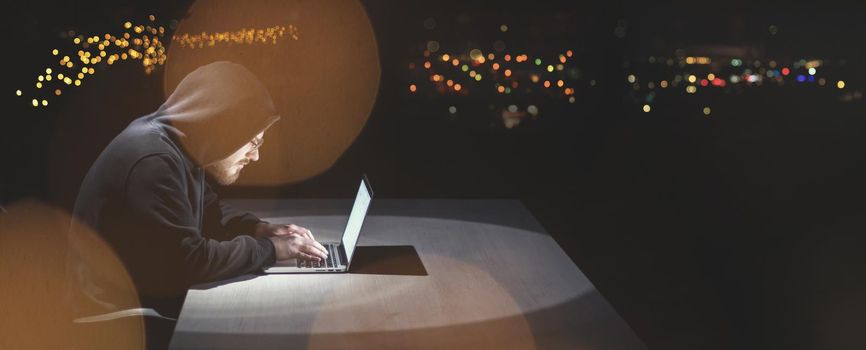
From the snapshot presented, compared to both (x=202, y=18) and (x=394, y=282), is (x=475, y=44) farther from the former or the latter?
(x=394, y=282)

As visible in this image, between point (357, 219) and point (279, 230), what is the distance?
14.4 inches

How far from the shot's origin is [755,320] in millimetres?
4430

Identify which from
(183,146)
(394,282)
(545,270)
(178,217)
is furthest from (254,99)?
(545,270)

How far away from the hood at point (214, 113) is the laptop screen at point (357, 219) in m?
0.32

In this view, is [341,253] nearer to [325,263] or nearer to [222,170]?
[325,263]

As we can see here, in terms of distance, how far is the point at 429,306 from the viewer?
206 centimetres

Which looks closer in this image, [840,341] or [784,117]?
[840,341]

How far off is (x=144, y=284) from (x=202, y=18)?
2997mm

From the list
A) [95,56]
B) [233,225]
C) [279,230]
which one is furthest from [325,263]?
[95,56]

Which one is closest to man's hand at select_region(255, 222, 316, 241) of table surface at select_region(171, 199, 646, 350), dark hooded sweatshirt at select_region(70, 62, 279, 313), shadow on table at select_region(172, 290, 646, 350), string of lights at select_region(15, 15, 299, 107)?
table surface at select_region(171, 199, 646, 350)

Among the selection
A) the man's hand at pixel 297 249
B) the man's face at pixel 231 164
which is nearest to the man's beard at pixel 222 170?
the man's face at pixel 231 164

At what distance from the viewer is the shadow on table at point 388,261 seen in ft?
7.86

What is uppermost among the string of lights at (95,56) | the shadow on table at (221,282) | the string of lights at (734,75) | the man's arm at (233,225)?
the shadow on table at (221,282)

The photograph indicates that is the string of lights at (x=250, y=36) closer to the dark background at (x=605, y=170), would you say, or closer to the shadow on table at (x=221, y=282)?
the dark background at (x=605, y=170)
